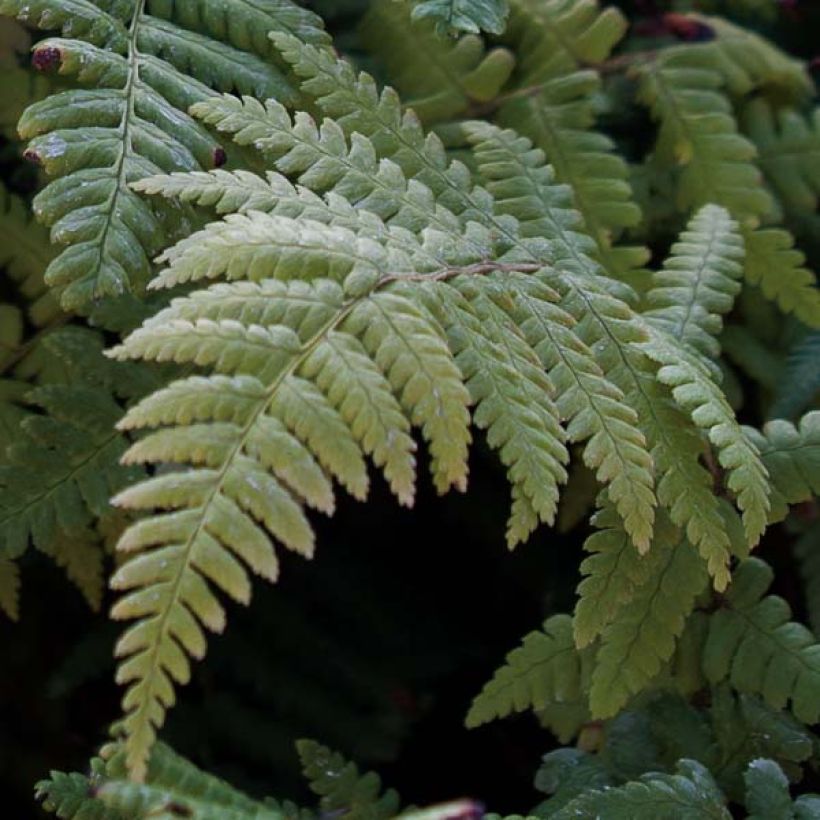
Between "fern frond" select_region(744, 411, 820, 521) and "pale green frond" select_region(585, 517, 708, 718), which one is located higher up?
"fern frond" select_region(744, 411, 820, 521)

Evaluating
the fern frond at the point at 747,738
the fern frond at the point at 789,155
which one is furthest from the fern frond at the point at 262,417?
the fern frond at the point at 789,155

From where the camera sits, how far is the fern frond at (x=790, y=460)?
1696 mm

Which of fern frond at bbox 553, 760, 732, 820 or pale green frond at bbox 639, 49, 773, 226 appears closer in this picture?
fern frond at bbox 553, 760, 732, 820

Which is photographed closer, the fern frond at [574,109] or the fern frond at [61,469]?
the fern frond at [61,469]

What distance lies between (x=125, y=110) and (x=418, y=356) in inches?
26.3

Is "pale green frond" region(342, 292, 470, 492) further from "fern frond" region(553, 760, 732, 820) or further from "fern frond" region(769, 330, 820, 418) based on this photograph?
"fern frond" region(769, 330, 820, 418)

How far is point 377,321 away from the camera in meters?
1.40

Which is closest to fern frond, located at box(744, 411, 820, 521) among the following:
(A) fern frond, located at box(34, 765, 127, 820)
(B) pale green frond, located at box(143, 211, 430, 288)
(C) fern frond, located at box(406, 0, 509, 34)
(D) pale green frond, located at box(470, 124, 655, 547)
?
(D) pale green frond, located at box(470, 124, 655, 547)

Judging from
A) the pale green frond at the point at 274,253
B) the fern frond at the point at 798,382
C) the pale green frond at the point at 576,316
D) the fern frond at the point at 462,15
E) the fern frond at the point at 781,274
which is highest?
the fern frond at the point at 462,15

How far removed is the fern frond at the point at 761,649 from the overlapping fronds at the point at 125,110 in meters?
1.00

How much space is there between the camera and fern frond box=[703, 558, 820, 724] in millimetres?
1697

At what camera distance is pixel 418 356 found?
1368 millimetres

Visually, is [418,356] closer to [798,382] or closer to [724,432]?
[724,432]

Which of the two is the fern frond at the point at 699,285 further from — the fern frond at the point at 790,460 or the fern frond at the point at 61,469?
the fern frond at the point at 61,469
